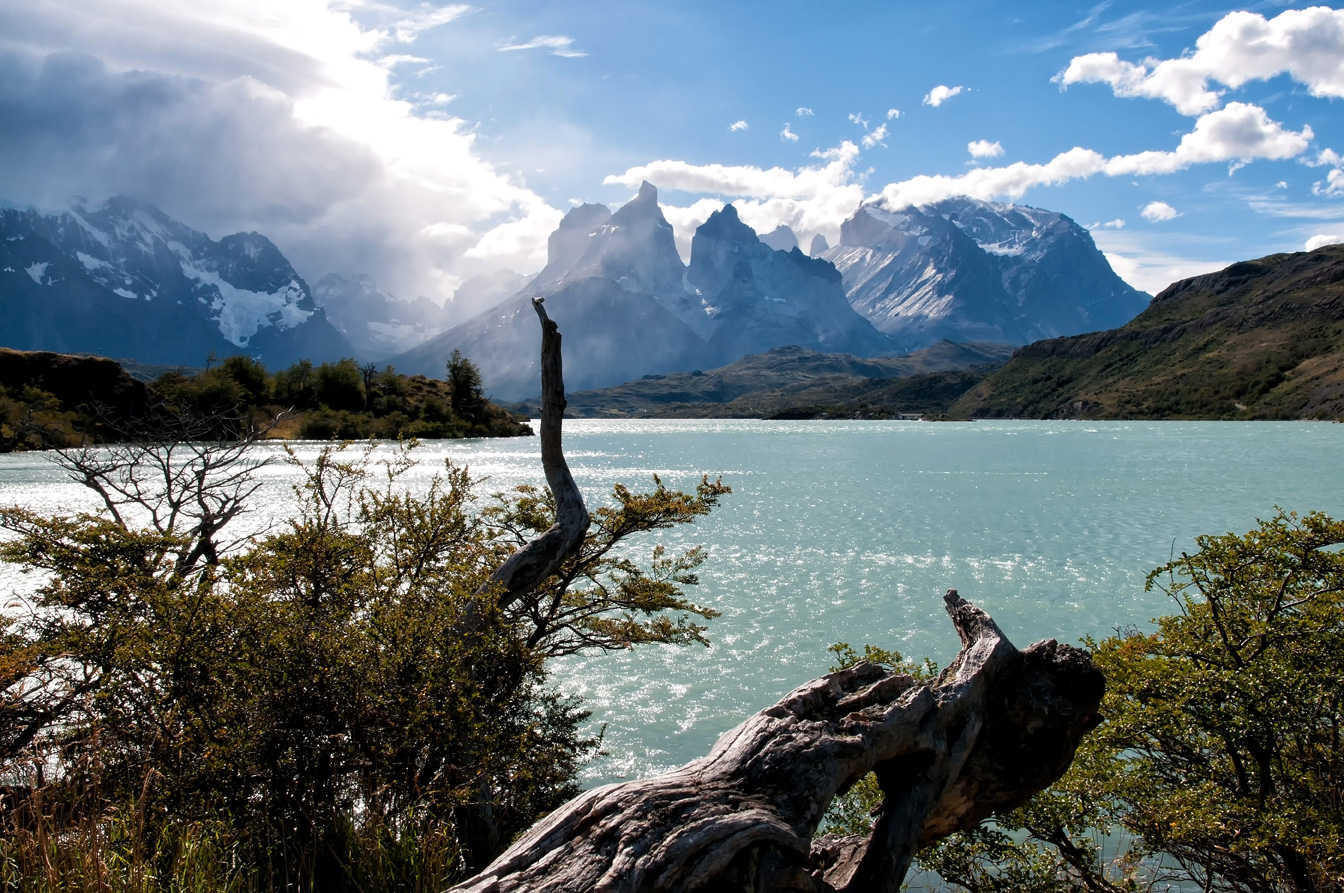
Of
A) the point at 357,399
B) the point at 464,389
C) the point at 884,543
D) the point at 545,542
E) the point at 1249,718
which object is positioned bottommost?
the point at 884,543

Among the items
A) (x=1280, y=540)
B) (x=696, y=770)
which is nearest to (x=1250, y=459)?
(x=1280, y=540)

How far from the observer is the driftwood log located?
430cm

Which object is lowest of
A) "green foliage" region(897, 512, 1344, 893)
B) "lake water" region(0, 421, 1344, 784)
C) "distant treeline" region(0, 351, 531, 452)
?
"lake water" region(0, 421, 1344, 784)

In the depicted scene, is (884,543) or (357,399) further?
(357,399)

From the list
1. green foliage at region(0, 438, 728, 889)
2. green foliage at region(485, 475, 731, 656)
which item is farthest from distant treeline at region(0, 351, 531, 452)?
green foliage at region(0, 438, 728, 889)

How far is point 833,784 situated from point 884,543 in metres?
36.5

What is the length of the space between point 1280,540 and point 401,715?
8.55m

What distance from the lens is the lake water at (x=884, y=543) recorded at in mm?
20422

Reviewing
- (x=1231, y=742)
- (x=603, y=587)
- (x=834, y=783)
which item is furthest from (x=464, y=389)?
(x=834, y=783)

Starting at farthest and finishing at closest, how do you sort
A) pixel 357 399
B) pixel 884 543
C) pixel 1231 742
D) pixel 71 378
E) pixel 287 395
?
pixel 357 399 < pixel 287 395 < pixel 71 378 < pixel 884 543 < pixel 1231 742

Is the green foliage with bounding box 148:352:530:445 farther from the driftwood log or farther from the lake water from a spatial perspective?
the driftwood log

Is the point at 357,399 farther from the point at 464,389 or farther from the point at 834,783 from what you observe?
the point at 834,783

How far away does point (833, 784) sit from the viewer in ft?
16.5

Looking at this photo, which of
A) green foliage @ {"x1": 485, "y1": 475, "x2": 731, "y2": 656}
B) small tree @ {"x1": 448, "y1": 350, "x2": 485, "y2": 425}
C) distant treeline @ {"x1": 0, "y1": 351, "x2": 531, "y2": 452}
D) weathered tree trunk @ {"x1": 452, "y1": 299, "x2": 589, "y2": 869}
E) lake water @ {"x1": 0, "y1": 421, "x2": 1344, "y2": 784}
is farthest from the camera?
small tree @ {"x1": 448, "y1": 350, "x2": 485, "y2": 425}
